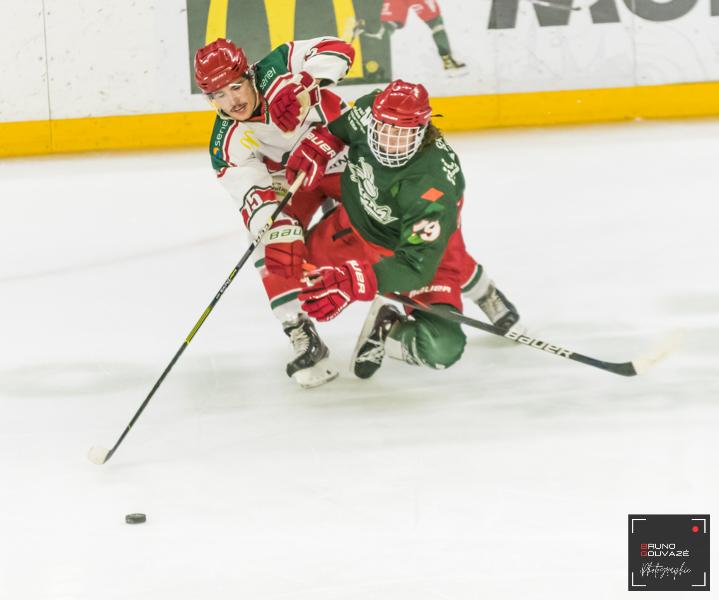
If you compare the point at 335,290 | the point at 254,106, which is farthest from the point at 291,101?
the point at 335,290

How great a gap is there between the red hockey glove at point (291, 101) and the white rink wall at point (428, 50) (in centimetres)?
305

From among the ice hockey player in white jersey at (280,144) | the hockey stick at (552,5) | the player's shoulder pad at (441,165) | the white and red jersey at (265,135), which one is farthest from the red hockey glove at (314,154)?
the hockey stick at (552,5)

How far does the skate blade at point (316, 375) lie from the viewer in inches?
121

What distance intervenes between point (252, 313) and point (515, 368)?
99 cm

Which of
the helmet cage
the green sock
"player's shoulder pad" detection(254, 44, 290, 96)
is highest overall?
"player's shoulder pad" detection(254, 44, 290, 96)

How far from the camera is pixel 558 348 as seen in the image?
2889 millimetres

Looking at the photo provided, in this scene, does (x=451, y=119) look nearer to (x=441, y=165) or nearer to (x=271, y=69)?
(x=271, y=69)

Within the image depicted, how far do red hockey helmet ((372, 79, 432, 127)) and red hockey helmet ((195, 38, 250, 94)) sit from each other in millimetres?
483

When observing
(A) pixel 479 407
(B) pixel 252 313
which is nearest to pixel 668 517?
(A) pixel 479 407

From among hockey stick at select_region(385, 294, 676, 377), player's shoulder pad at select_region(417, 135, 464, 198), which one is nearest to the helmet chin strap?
player's shoulder pad at select_region(417, 135, 464, 198)

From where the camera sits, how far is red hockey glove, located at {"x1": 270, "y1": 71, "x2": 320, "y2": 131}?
10.1 feet

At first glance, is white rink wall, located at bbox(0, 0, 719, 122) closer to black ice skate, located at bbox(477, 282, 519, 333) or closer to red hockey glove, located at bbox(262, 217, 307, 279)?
black ice skate, located at bbox(477, 282, 519, 333)

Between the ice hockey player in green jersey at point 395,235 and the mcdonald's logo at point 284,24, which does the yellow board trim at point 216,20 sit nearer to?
the mcdonald's logo at point 284,24

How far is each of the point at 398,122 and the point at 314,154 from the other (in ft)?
1.49
